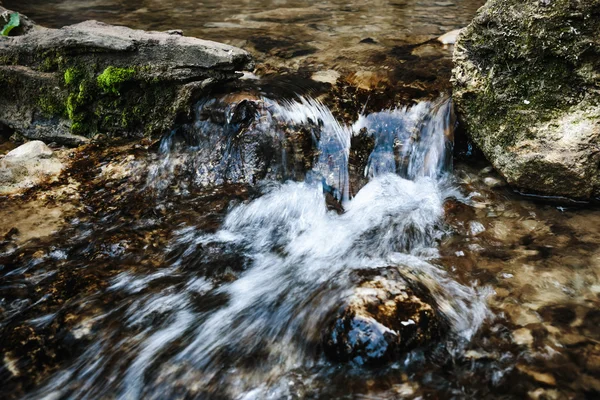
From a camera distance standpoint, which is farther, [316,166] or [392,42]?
[392,42]

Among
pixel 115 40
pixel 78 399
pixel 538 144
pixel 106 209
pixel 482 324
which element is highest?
pixel 115 40

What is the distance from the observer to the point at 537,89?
13.8 feet

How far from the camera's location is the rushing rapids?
2.84m

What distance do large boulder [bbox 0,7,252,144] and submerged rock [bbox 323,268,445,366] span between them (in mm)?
3456

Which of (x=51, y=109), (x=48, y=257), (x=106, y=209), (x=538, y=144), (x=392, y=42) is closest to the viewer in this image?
(x=48, y=257)

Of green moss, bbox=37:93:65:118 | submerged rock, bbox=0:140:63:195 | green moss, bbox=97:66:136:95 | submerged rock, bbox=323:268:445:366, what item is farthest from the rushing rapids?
green moss, bbox=37:93:65:118

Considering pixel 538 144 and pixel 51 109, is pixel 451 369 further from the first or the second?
pixel 51 109

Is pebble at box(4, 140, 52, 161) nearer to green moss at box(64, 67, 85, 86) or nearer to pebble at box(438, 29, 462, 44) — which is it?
green moss at box(64, 67, 85, 86)

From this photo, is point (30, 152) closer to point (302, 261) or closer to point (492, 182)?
point (302, 261)

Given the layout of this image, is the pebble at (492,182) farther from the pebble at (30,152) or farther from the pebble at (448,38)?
the pebble at (30,152)

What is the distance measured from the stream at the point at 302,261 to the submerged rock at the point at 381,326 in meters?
0.01

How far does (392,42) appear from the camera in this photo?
7480 mm

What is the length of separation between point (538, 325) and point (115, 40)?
5.17 meters

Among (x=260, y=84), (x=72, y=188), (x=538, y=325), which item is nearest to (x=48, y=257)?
(x=72, y=188)
